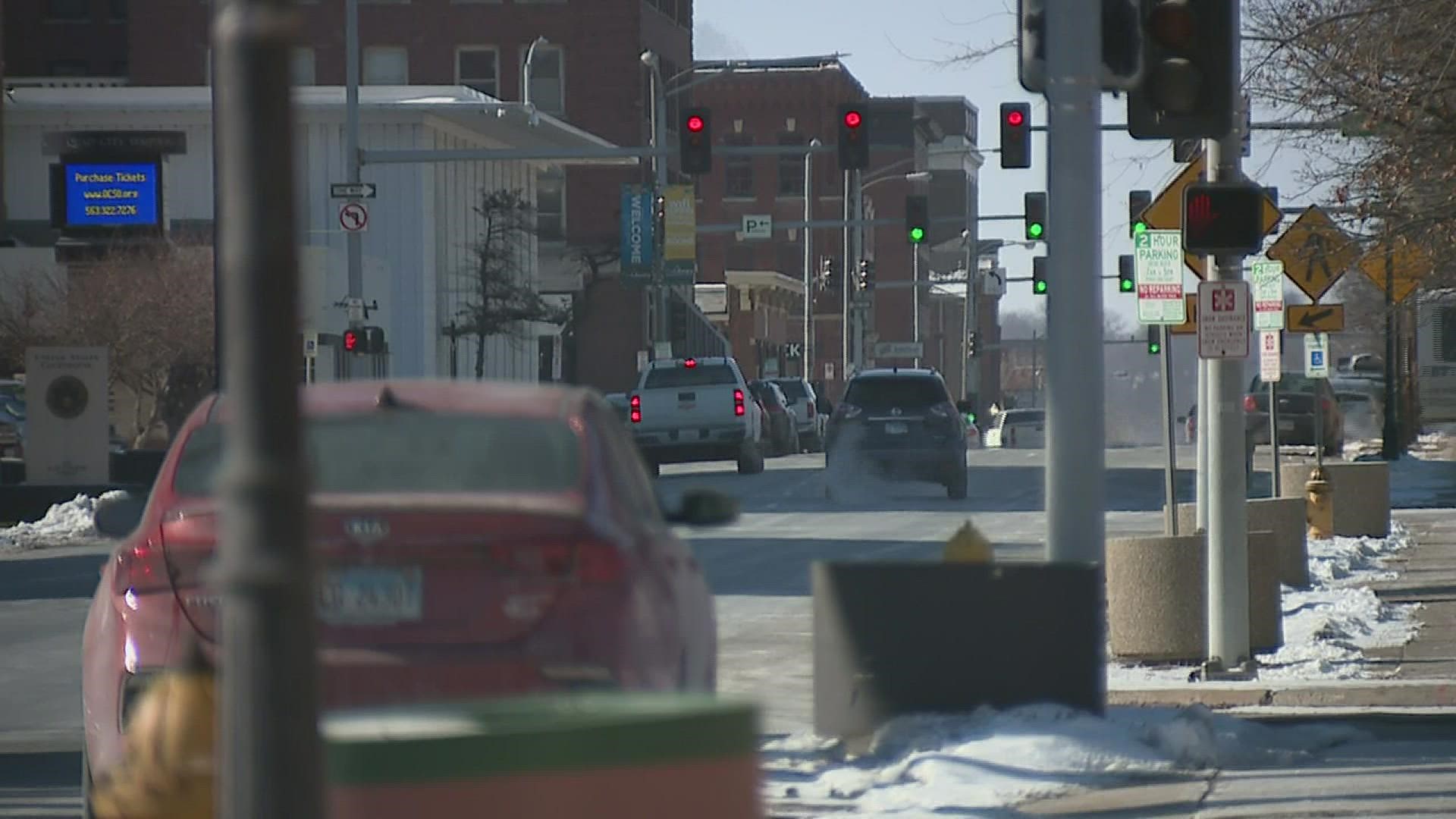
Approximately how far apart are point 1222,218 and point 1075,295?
1.98 meters

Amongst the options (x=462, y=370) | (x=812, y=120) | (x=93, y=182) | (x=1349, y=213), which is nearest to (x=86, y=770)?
(x=1349, y=213)

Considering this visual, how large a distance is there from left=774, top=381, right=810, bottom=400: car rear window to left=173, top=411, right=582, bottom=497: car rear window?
50.0m

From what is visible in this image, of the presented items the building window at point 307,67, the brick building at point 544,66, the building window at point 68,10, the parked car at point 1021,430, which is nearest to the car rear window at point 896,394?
the parked car at point 1021,430

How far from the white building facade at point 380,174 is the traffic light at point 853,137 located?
20050 mm

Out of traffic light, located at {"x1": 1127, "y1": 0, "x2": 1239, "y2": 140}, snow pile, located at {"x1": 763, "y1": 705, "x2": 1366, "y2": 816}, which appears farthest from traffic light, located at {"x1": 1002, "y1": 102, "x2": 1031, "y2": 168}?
snow pile, located at {"x1": 763, "y1": 705, "x2": 1366, "y2": 816}

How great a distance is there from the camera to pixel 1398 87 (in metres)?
19.9

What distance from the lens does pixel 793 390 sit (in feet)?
193

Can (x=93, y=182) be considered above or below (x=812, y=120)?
below

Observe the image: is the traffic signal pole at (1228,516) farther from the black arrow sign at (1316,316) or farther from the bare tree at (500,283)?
the bare tree at (500,283)

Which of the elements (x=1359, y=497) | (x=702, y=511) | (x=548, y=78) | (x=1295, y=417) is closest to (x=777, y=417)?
(x=1295, y=417)

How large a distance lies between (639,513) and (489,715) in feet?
11.9

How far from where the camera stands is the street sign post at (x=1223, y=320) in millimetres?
13047

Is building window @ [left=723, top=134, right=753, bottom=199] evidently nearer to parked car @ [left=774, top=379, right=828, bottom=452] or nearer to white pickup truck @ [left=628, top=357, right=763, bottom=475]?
parked car @ [left=774, top=379, right=828, bottom=452]

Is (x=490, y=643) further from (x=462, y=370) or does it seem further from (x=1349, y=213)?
(x=462, y=370)
